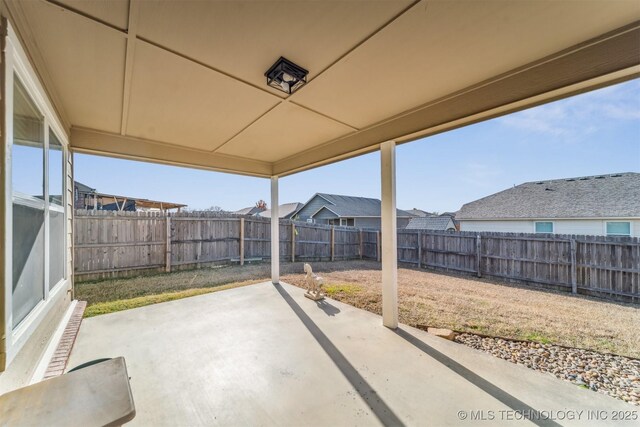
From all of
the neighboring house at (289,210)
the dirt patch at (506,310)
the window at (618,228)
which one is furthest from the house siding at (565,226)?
the neighboring house at (289,210)

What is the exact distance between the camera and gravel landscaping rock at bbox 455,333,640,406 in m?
2.06

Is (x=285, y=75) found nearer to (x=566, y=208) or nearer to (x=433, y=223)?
(x=566, y=208)

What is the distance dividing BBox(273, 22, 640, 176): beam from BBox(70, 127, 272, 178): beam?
282cm

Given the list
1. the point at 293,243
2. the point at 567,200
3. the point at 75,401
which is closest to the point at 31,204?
the point at 75,401

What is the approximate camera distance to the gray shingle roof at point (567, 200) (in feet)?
28.1

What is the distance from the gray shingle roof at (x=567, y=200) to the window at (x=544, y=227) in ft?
1.03

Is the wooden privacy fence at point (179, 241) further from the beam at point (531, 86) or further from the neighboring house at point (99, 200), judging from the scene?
the beam at point (531, 86)

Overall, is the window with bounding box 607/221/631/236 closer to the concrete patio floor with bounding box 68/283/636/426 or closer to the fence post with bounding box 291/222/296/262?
the concrete patio floor with bounding box 68/283/636/426

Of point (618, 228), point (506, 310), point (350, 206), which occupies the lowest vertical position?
point (506, 310)

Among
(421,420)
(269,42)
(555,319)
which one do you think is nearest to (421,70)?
(269,42)

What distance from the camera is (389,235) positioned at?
3236 millimetres

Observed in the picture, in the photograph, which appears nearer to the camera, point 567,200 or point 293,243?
point 293,243

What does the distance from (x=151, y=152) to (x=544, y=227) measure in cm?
1296

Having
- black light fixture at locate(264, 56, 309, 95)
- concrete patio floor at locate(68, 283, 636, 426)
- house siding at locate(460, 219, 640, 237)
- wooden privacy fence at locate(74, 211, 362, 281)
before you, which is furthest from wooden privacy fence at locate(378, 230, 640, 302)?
black light fixture at locate(264, 56, 309, 95)
